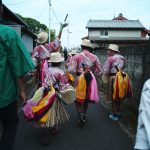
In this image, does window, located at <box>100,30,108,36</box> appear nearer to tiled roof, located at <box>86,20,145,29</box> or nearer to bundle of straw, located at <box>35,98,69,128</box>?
tiled roof, located at <box>86,20,145,29</box>

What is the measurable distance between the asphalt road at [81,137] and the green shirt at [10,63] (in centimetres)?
245

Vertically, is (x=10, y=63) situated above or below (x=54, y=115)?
A: above

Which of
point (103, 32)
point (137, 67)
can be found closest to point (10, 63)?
point (137, 67)

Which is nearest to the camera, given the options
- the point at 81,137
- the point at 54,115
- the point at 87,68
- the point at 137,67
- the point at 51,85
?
the point at 54,115

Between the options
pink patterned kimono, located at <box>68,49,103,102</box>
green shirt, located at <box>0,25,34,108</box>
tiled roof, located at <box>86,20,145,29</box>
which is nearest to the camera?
green shirt, located at <box>0,25,34,108</box>

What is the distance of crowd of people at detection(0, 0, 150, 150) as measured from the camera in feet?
14.4

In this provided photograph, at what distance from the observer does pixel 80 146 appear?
22.5 feet

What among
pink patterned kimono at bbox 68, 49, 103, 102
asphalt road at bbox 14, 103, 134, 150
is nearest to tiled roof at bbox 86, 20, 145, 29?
pink patterned kimono at bbox 68, 49, 103, 102

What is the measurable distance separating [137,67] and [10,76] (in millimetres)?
6759

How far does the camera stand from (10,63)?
14.6 ft

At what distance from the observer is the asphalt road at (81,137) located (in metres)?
6.86

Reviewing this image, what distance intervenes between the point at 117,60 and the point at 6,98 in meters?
5.69

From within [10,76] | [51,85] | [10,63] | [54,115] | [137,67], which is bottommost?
[54,115]

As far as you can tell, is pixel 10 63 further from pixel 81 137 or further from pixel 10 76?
pixel 81 137
